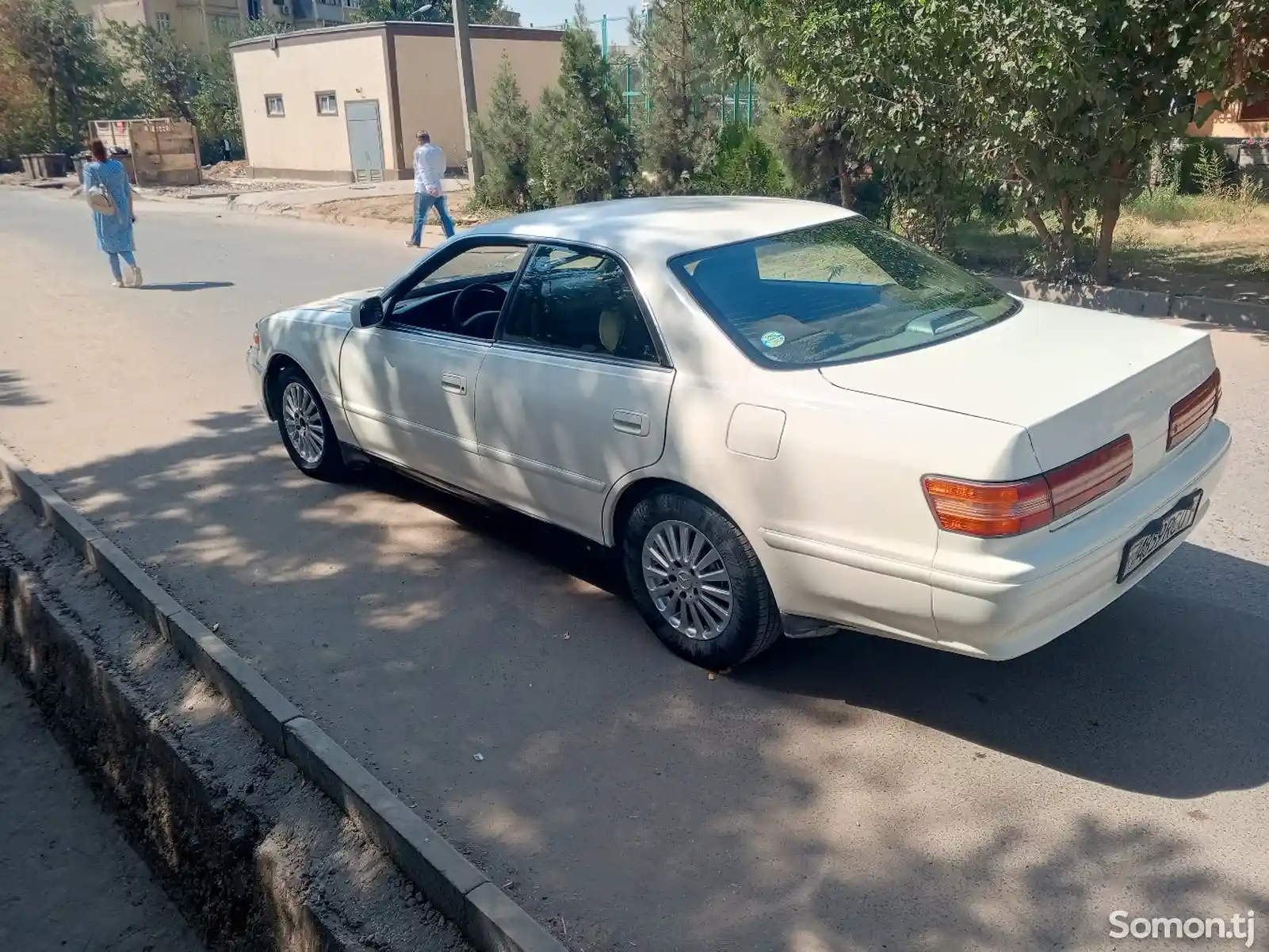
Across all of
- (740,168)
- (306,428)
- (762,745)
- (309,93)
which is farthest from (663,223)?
(309,93)

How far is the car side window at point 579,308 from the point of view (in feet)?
14.1

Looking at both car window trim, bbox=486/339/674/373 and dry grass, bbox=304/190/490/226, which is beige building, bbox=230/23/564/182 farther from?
car window trim, bbox=486/339/674/373

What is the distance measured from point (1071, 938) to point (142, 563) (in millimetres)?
4525

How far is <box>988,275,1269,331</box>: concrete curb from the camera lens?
9461mm

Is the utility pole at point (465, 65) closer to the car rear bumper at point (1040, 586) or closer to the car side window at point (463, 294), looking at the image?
the car side window at point (463, 294)

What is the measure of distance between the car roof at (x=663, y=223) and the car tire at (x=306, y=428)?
5.23 feet

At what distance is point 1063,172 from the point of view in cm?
1003

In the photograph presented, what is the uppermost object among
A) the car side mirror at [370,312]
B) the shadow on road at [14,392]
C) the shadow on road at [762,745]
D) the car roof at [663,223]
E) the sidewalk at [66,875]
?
the car roof at [663,223]

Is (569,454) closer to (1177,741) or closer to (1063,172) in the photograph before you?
(1177,741)

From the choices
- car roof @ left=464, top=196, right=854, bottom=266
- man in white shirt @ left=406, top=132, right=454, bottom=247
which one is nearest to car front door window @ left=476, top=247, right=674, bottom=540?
car roof @ left=464, top=196, right=854, bottom=266

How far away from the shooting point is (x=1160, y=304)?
999 cm

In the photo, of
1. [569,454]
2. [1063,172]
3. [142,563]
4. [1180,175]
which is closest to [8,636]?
[142,563]

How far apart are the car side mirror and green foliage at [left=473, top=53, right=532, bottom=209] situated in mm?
15797

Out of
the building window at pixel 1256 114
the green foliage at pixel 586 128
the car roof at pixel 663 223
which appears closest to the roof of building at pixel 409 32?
the green foliage at pixel 586 128
